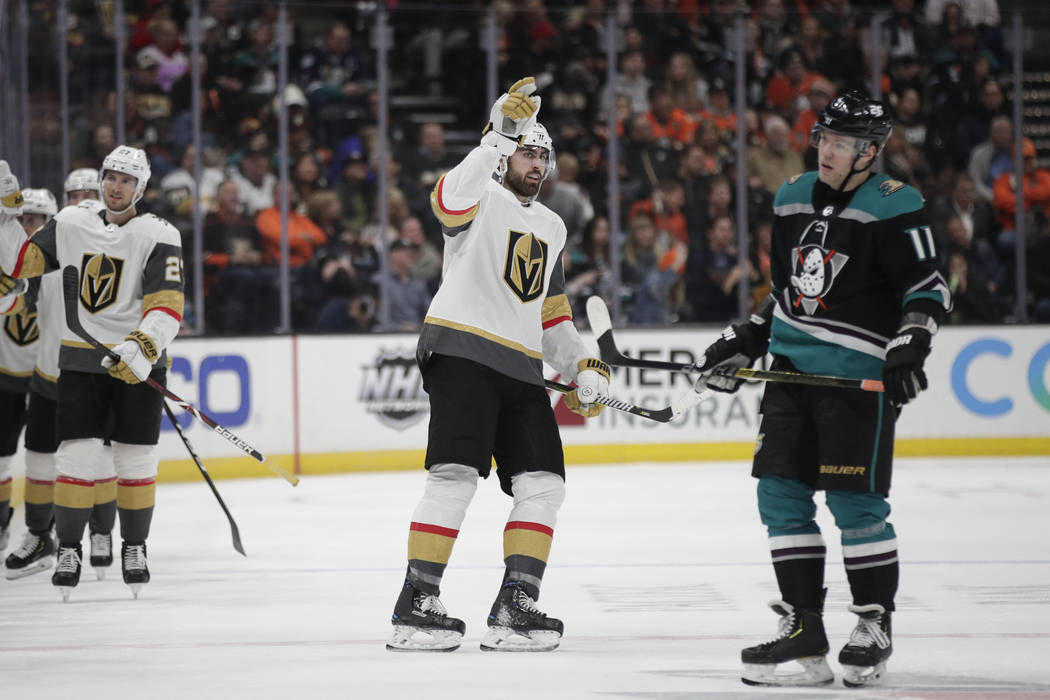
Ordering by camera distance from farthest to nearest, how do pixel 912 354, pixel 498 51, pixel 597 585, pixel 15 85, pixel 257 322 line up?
pixel 498 51 < pixel 257 322 < pixel 15 85 < pixel 597 585 < pixel 912 354

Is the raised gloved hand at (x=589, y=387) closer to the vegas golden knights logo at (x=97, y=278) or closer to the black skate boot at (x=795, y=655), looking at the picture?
the black skate boot at (x=795, y=655)

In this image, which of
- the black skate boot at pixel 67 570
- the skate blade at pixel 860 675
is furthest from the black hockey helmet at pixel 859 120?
the black skate boot at pixel 67 570

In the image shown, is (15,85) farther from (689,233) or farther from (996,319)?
(996,319)

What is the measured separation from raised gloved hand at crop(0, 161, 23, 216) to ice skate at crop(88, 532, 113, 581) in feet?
3.70

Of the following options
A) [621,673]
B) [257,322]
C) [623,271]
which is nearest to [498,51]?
[623,271]

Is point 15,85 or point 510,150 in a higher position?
point 15,85

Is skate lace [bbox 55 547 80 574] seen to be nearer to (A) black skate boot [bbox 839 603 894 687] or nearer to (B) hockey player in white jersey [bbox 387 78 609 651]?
(B) hockey player in white jersey [bbox 387 78 609 651]

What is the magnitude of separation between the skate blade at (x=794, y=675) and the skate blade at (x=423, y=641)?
2.37 feet

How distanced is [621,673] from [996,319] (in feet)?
20.5

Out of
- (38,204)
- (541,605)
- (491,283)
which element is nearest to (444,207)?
(491,283)

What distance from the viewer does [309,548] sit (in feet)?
18.6

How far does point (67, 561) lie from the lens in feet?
14.9

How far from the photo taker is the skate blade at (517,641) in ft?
11.5

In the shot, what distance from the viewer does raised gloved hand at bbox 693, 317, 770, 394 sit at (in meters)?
3.41
